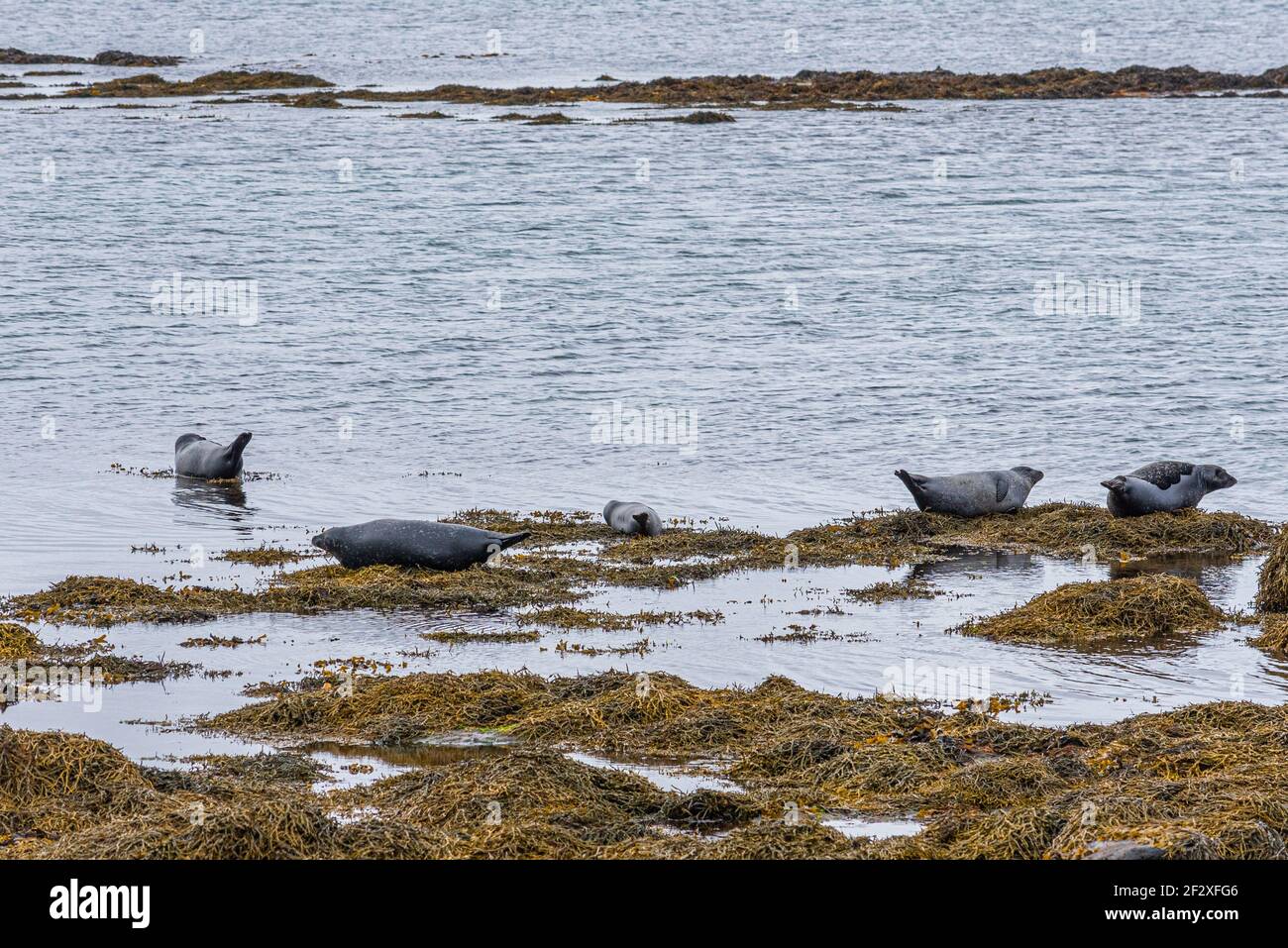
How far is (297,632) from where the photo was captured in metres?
12.6

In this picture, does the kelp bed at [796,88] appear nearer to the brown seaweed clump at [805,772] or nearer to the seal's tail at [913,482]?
the seal's tail at [913,482]

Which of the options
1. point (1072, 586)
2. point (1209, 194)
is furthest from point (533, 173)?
point (1072, 586)

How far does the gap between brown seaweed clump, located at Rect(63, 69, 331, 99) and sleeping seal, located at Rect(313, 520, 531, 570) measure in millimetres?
56367

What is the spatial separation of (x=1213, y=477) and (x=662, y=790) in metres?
11.7

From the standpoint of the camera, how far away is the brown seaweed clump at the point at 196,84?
6694 centimetres

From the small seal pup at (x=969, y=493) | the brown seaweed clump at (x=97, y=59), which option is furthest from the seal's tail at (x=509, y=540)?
the brown seaweed clump at (x=97, y=59)

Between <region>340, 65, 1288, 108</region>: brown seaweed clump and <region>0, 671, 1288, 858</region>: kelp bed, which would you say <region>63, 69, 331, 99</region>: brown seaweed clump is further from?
<region>0, 671, 1288, 858</region>: kelp bed

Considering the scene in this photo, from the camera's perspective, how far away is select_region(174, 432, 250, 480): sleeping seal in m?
20.8

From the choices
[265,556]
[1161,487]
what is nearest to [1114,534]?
[1161,487]

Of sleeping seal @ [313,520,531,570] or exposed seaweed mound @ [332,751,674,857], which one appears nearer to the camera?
Answer: exposed seaweed mound @ [332,751,674,857]

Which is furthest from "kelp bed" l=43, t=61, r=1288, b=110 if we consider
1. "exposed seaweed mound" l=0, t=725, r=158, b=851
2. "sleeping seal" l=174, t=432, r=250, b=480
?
"exposed seaweed mound" l=0, t=725, r=158, b=851

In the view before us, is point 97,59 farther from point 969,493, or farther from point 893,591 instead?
point 893,591

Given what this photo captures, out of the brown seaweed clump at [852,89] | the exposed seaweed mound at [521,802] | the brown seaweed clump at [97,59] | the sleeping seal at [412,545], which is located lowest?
the exposed seaweed mound at [521,802]

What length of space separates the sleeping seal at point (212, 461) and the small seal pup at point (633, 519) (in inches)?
224
